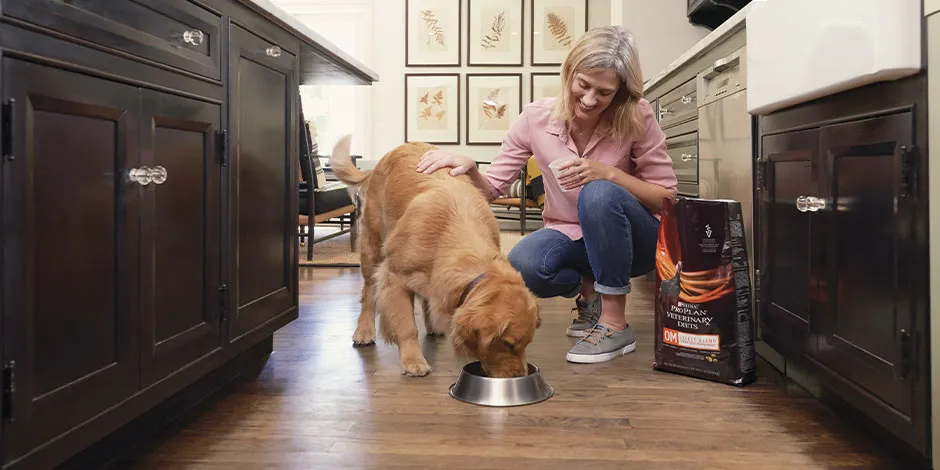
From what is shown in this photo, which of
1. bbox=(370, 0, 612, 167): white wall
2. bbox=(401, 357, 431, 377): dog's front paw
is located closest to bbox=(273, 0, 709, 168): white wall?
bbox=(370, 0, 612, 167): white wall

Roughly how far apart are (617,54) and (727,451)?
1143mm

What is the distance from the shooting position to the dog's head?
1724 millimetres

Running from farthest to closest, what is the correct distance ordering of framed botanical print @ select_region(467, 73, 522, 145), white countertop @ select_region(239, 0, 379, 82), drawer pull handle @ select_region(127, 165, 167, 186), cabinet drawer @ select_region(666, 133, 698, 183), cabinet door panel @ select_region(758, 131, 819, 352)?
framed botanical print @ select_region(467, 73, 522, 145) < cabinet drawer @ select_region(666, 133, 698, 183) < white countertop @ select_region(239, 0, 379, 82) < cabinet door panel @ select_region(758, 131, 819, 352) < drawer pull handle @ select_region(127, 165, 167, 186)

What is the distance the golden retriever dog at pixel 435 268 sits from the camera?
69.3 inches

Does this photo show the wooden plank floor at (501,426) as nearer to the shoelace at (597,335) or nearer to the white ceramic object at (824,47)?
the shoelace at (597,335)

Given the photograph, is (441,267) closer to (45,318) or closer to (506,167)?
(506,167)

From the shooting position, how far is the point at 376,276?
7.59 feet

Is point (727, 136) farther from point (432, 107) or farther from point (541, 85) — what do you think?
point (432, 107)

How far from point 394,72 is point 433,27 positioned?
25.0 inches

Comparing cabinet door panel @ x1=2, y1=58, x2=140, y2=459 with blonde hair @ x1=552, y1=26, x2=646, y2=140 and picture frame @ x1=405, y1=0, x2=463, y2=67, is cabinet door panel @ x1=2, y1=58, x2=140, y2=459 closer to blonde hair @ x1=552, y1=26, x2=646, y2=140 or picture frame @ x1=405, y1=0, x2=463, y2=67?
blonde hair @ x1=552, y1=26, x2=646, y2=140

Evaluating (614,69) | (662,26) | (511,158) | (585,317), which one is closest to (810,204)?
(614,69)

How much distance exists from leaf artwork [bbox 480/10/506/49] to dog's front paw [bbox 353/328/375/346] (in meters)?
5.80

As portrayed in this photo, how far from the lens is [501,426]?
161 cm

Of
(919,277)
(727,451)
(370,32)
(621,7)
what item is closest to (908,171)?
(919,277)
